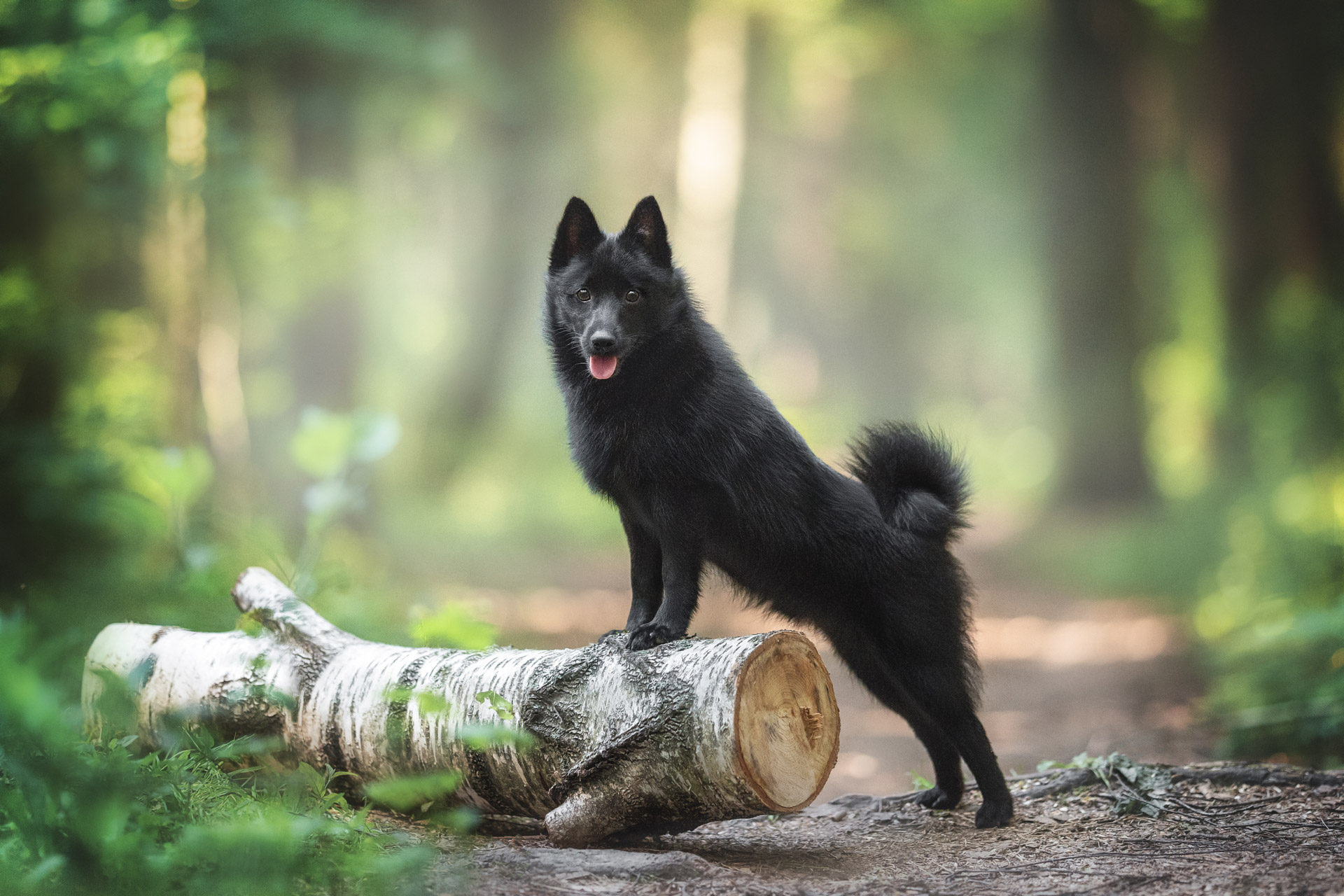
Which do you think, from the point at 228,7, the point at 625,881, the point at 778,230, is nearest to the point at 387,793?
the point at 625,881

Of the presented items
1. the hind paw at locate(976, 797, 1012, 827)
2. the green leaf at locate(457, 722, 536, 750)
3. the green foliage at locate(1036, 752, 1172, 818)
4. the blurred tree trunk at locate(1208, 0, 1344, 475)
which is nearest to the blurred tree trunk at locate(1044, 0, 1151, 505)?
the blurred tree trunk at locate(1208, 0, 1344, 475)

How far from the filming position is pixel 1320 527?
6.68 m

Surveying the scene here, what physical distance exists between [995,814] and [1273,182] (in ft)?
29.7

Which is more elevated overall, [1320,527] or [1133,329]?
[1133,329]

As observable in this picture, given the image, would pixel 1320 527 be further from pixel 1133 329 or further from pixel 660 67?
pixel 660 67

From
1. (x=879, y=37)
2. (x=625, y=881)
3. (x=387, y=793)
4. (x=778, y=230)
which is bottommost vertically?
(x=625, y=881)

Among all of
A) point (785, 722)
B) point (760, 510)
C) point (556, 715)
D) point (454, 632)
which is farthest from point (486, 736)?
point (760, 510)

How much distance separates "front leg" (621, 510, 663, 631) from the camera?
3.42 m

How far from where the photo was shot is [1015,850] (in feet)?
9.84

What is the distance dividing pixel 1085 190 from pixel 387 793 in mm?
13087

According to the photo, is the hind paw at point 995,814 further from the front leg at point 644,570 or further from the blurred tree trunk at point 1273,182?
the blurred tree trunk at point 1273,182

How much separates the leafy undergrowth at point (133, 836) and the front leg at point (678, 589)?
103 cm

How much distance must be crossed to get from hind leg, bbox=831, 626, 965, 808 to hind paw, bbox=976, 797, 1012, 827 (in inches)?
8.1

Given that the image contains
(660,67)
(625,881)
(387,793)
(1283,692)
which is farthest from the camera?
(660,67)
